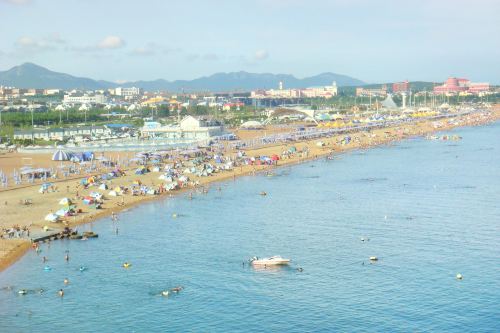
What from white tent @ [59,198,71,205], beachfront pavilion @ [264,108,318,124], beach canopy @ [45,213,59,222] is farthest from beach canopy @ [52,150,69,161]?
beachfront pavilion @ [264,108,318,124]

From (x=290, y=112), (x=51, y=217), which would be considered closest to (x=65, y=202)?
(x=51, y=217)

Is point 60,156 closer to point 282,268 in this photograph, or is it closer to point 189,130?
point 189,130

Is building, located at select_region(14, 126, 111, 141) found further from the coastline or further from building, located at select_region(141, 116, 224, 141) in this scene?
the coastline

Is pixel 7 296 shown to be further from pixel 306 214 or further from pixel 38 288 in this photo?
pixel 306 214

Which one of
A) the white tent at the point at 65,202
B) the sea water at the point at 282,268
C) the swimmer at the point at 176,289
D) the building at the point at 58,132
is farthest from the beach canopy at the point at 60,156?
the swimmer at the point at 176,289

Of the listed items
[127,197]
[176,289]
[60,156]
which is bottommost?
[176,289]

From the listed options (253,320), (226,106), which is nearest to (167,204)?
(253,320)

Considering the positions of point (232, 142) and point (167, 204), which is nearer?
point (167, 204)

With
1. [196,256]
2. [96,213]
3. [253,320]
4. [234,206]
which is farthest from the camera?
[234,206]
